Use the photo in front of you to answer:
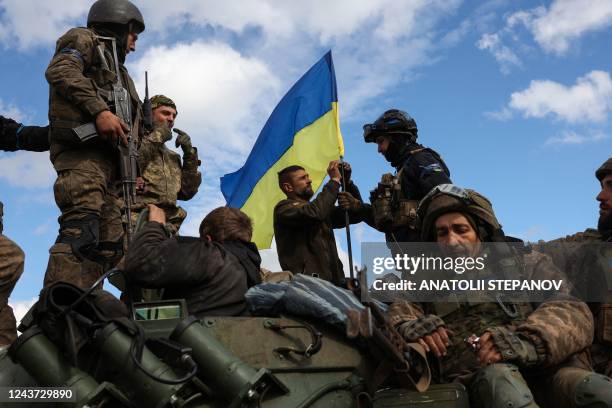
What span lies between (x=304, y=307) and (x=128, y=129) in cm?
420

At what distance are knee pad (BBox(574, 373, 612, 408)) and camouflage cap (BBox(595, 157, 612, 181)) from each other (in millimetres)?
2571

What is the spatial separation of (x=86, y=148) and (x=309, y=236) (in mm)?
2482

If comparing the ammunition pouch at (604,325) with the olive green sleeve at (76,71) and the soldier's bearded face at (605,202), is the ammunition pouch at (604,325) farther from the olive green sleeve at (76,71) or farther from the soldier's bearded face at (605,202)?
the olive green sleeve at (76,71)

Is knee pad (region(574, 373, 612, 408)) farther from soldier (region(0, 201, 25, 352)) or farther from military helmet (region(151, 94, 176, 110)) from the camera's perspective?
military helmet (region(151, 94, 176, 110))

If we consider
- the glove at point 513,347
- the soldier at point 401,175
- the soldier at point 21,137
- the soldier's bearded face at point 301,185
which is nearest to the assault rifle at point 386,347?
the glove at point 513,347

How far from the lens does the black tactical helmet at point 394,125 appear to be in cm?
970

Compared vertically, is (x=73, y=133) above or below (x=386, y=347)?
above

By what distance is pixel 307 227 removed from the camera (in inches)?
357

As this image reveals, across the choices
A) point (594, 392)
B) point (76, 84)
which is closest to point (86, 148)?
point (76, 84)

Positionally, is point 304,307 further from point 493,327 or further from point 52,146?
point 52,146

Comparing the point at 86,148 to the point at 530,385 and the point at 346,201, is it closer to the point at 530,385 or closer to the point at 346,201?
the point at 346,201

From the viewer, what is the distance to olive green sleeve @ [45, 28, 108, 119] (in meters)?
7.95

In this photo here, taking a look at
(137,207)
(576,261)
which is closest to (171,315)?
(576,261)

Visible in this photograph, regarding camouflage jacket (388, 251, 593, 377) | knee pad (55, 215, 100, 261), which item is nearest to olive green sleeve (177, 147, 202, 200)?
knee pad (55, 215, 100, 261)
